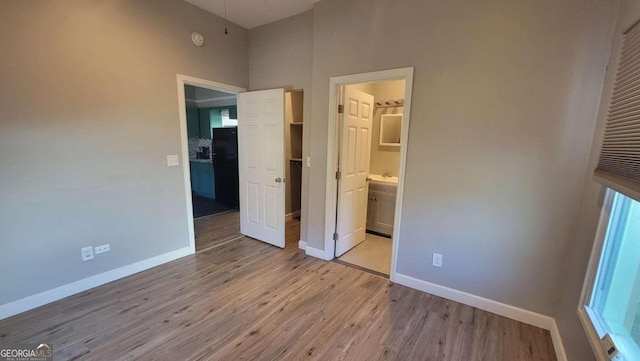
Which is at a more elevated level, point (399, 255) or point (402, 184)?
point (402, 184)

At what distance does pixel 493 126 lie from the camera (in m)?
2.07

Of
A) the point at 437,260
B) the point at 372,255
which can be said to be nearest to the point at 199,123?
the point at 372,255

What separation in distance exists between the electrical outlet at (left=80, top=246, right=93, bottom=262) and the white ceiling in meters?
2.76

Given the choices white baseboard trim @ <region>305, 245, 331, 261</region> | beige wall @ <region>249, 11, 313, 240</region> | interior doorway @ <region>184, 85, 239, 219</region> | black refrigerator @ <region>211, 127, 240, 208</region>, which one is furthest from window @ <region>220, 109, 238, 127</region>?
white baseboard trim @ <region>305, 245, 331, 261</region>

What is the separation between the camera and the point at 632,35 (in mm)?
1365

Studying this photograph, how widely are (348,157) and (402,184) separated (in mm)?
816

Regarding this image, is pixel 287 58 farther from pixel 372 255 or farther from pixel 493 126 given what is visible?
pixel 372 255

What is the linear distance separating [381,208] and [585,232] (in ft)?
7.80

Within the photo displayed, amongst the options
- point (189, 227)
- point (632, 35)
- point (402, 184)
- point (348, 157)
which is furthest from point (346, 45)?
point (189, 227)

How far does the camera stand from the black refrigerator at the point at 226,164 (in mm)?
5039

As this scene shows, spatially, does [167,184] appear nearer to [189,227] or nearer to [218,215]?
[189,227]

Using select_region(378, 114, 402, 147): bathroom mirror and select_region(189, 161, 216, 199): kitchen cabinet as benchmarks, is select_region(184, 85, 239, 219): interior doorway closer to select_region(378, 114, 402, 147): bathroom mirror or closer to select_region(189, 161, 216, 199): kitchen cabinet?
select_region(189, 161, 216, 199): kitchen cabinet

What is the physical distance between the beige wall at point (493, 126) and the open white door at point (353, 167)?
0.52 m

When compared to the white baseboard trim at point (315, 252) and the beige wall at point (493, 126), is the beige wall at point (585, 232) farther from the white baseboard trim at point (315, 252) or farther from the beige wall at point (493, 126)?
the white baseboard trim at point (315, 252)
